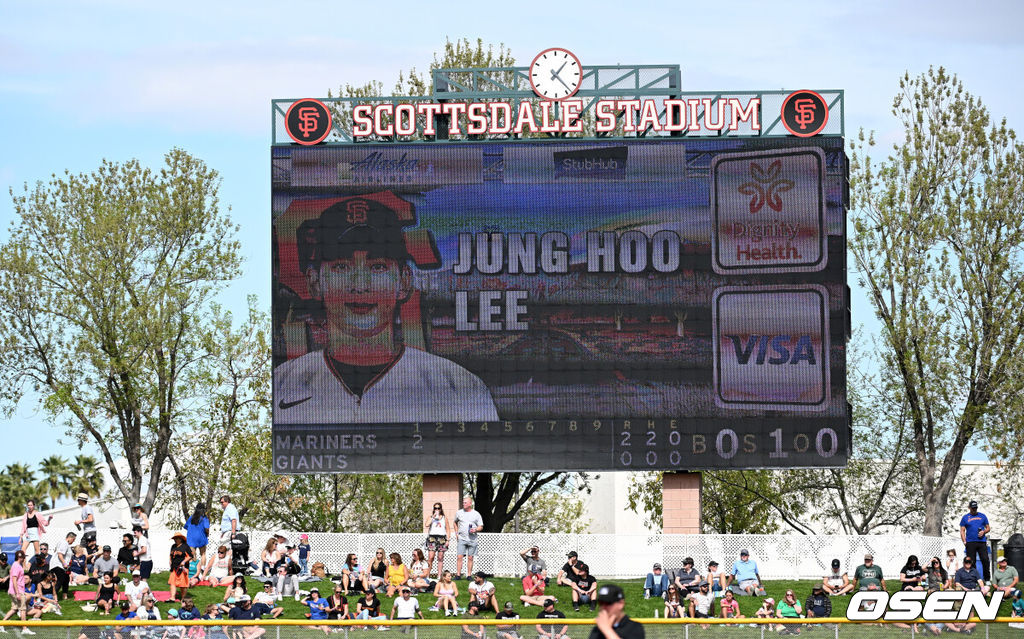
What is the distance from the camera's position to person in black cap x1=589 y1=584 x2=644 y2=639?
500 inches

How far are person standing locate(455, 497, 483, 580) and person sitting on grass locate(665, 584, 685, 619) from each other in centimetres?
420

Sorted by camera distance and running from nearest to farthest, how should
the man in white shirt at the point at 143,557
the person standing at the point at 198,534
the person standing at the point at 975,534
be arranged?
the man in white shirt at the point at 143,557, the person standing at the point at 975,534, the person standing at the point at 198,534

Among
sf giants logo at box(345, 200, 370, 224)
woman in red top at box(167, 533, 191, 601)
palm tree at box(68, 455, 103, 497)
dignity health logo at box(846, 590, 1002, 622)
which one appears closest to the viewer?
dignity health logo at box(846, 590, 1002, 622)

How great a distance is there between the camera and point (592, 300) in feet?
105

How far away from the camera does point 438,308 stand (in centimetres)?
3194

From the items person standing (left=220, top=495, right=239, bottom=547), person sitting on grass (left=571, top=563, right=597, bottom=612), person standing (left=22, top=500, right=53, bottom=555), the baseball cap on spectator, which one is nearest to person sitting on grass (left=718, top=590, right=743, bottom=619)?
person sitting on grass (left=571, top=563, right=597, bottom=612)

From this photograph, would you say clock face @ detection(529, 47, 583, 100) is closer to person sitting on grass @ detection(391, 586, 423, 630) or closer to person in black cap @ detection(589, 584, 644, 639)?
person sitting on grass @ detection(391, 586, 423, 630)

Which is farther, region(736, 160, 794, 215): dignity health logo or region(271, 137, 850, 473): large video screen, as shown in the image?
region(736, 160, 794, 215): dignity health logo

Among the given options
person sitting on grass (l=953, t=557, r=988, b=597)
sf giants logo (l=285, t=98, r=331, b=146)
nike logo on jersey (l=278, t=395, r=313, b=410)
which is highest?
sf giants logo (l=285, t=98, r=331, b=146)

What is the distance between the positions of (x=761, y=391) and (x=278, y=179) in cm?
1058

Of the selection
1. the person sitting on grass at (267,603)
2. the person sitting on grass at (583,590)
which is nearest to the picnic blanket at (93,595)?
the person sitting on grass at (267,603)

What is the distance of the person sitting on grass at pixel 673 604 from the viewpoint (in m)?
27.5

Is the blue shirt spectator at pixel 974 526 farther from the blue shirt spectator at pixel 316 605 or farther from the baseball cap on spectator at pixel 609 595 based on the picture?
the baseball cap on spectator at pixel 609 595

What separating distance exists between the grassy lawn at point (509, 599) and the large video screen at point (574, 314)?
8.01 ft
